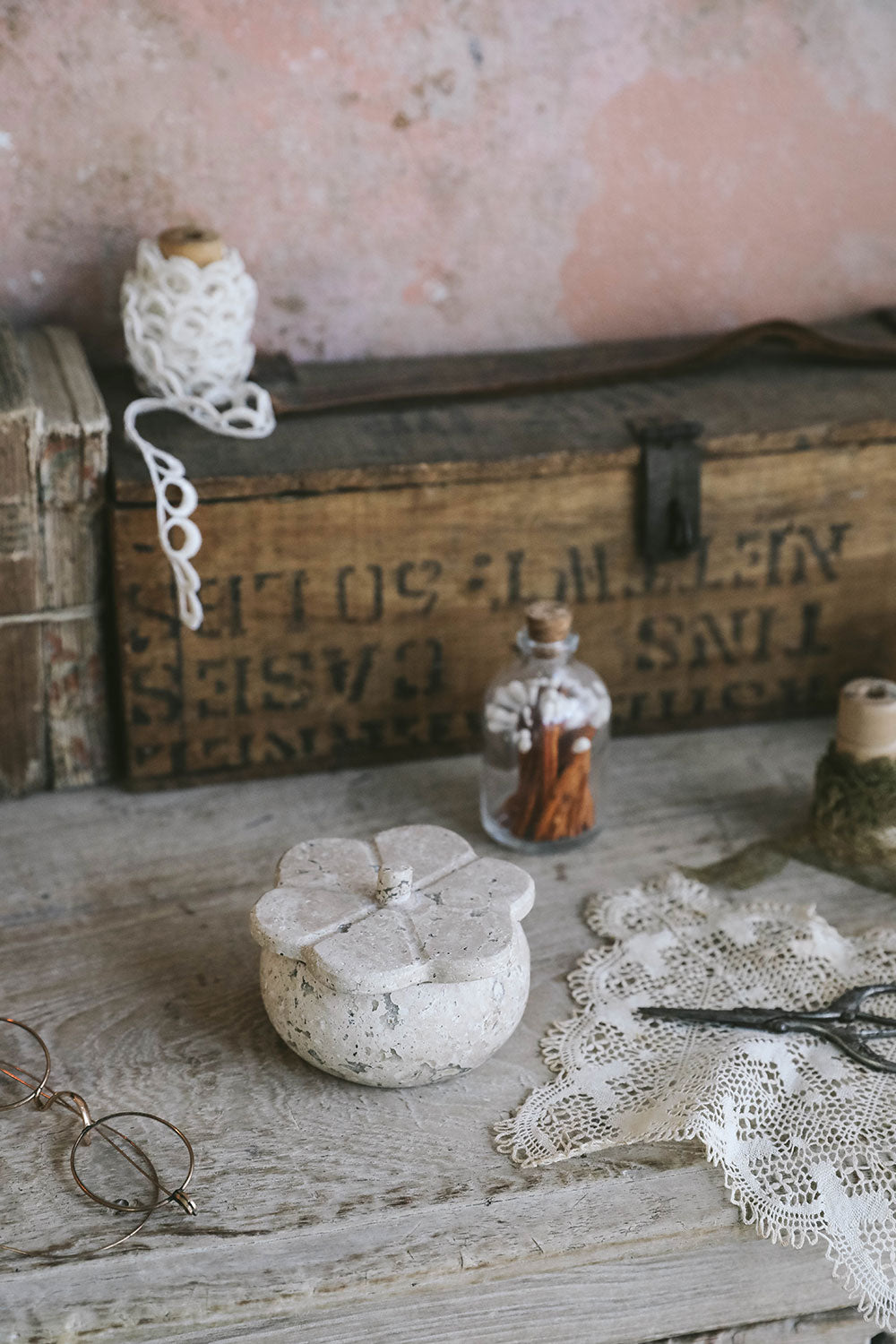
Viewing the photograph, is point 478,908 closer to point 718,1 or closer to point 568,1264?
point 568,1264

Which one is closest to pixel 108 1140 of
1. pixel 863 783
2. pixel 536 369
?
pixel 863 783

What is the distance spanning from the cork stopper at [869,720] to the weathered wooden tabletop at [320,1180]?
108 millimetres

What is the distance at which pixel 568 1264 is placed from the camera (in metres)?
0.80

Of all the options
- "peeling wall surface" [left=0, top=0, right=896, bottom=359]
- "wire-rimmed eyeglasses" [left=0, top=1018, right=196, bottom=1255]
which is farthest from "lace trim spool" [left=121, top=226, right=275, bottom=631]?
"wire-rimmed eyeglasses" [left=0, top=1018, right=196, bottom=1255]

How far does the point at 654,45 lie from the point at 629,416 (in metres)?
0.41

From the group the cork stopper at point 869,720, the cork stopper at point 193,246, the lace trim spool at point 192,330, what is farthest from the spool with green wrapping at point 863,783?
the cork stopper at point 193,246

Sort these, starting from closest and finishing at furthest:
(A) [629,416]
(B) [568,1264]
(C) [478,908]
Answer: (B) [568,1264]
(C) [478,908]
(A) [629,416]

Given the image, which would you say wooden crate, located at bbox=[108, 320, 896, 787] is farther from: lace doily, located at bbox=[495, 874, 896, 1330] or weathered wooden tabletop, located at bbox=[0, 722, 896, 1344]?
lace doily, located at bbox=[495, 874, 896, 1330]

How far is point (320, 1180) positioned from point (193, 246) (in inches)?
29.6

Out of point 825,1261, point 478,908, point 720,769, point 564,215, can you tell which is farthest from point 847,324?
point 825,1261

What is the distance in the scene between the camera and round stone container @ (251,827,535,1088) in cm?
84

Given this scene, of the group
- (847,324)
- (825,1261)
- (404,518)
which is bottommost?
(825,1261)

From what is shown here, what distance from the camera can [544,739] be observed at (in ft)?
3.61

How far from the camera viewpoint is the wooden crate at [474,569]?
1.15 meters
